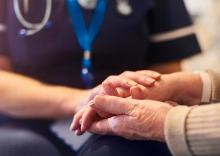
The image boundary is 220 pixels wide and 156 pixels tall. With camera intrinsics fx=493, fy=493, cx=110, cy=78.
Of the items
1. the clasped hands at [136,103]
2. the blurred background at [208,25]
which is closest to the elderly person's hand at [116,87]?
the clasped hands at [136,103]

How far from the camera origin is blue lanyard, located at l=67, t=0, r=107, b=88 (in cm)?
113

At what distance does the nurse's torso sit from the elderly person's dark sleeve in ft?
0.17

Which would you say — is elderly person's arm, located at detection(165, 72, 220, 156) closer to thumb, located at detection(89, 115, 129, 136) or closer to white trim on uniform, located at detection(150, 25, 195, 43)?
thumb, located at detection(89, 115, 129, 136)

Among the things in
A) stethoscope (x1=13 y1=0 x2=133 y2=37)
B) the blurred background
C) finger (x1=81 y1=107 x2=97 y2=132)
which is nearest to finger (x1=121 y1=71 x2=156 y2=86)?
finger (x1=81 y1=107 x2=97 y2=132)

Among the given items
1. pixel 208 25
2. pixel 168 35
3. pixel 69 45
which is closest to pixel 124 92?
pixel 69 45

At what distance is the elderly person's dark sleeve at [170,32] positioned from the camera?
1.23 metres

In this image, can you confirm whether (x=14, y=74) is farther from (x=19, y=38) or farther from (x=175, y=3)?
(x=175, y=3)

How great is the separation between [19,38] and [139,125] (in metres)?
0.43

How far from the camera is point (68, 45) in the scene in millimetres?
1130

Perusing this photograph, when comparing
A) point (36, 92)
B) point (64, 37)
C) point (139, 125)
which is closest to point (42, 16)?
point (64, 37)

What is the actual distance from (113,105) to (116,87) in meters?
0.09

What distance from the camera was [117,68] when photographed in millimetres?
1189

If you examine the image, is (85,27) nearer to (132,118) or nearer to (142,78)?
(142,78)

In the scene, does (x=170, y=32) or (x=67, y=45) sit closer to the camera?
(x=67, y=45)
